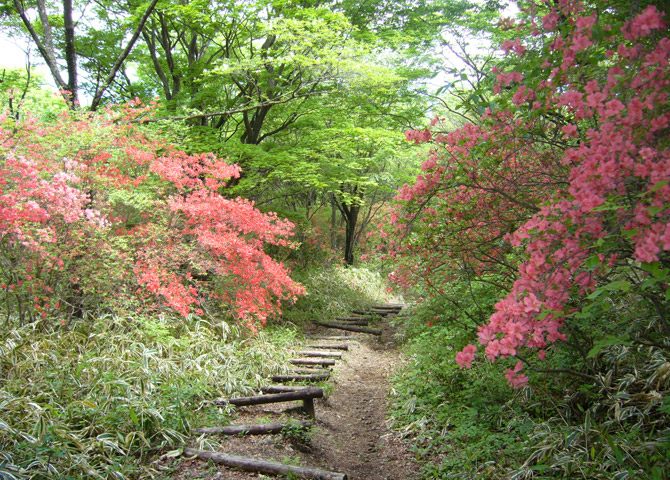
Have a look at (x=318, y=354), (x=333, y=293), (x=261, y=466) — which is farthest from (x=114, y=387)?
(x=333, y=293)

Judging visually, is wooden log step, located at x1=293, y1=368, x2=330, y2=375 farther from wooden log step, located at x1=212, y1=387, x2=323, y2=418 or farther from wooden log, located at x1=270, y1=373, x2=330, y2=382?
wooden log step, located at x1=212, y1=387, x2=323, y2=418

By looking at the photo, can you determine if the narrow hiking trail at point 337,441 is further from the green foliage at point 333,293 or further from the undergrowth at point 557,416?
the green foliage at point 333,293

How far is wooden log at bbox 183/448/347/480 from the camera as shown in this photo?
2910mm

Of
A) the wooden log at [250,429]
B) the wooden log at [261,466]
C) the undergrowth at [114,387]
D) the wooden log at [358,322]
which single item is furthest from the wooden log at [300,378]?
the wooden log at [358,322]

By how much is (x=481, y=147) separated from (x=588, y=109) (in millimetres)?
843

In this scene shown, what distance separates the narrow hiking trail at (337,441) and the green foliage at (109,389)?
1.07 feet

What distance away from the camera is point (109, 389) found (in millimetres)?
3672

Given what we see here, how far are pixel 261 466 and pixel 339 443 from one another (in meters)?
1.07

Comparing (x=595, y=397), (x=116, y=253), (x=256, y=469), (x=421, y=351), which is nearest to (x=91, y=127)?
(x=116, y=253)

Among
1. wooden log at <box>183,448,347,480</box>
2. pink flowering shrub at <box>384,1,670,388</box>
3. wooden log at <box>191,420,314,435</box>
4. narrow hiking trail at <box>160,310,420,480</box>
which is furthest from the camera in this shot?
wooden log at <box>191,420,314,435</box>

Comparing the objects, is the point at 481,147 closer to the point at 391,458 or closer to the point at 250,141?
the point at 391,458

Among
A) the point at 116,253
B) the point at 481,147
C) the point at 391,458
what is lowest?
the point at 391,458

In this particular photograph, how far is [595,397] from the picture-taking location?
318cm

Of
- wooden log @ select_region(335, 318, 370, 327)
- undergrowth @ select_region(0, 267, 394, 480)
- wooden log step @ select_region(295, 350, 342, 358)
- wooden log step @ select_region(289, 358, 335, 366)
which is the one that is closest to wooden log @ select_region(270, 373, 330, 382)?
undergrowth @ select_region(0, 267, 394, 480)
